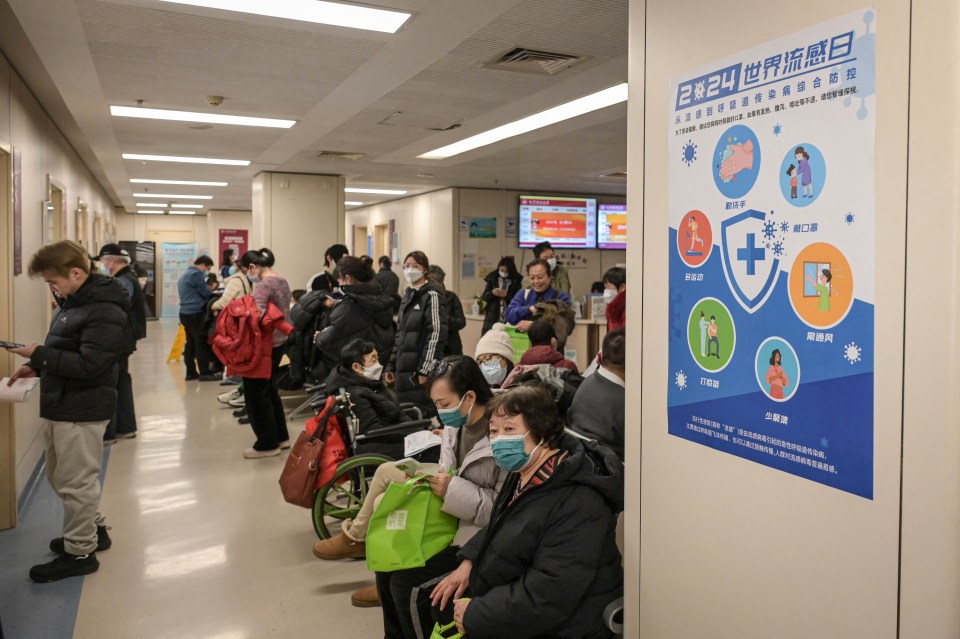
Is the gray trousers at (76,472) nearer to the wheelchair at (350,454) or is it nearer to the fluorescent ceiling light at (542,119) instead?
the wheelchair at (350,454)

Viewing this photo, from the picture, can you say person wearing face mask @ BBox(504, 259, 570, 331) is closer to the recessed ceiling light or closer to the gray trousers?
the gray trousers

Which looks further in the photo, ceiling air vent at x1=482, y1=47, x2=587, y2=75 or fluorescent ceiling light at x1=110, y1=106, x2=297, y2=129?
fluorescent ceiling light at x1=110, y1=106, x2=297, y2=129

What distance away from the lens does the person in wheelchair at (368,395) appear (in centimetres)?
378

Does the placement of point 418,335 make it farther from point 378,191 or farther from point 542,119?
point 378,191

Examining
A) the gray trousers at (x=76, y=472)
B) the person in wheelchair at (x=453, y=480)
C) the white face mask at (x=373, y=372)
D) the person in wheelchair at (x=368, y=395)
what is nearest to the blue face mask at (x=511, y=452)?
the person in wheelchair at (x=453, y=480)

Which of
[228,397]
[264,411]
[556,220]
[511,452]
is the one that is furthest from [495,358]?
[556,220]

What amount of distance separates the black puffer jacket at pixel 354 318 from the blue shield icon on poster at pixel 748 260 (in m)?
3.93

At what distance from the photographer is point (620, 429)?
8.77ft

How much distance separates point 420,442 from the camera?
3.27 meters

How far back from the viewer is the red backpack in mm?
5258

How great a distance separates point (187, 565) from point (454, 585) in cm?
201

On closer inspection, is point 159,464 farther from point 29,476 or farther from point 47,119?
point 47,119

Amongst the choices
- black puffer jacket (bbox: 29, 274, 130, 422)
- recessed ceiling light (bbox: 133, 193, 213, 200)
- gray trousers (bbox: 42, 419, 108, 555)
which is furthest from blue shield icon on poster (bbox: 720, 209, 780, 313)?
recessed ceiling light (bbox: 133, 193, 213, 200)

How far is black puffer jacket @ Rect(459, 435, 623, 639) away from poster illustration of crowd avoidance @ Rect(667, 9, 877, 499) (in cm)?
32
